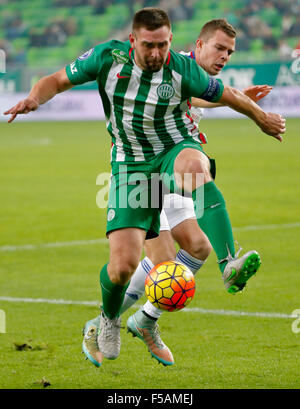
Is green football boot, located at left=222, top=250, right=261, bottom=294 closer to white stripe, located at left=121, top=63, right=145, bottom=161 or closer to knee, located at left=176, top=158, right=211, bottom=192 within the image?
knee, located at left=176, top=158, right=211, bottom=192

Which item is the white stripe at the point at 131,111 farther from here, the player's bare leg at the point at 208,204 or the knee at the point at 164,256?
the knee at the point at 164,256

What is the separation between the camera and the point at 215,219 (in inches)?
205

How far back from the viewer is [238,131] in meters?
26.8

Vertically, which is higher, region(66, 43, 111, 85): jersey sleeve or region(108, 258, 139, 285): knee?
region(66, 43, 111, 85): jersey sleeve

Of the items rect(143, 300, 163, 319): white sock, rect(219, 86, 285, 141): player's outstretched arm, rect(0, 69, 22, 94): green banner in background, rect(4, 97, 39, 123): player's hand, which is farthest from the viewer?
rect(0, 69, 22, 94): green banner in background

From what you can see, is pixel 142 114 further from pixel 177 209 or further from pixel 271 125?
pixel 177 209

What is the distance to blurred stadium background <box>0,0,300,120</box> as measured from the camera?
2909 cm

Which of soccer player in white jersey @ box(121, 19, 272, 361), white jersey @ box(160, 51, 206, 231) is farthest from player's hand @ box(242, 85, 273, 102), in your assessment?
white jersey @ box(160, 51, 206, 231)

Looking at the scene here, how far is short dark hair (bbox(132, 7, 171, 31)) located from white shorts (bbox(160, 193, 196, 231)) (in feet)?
5.14

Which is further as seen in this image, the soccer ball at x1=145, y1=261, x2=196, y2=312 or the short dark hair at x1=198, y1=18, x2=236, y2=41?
the short dark hair at x1=198, y1=18, x2=236, y2=41

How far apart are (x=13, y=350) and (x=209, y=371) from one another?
1520 mm

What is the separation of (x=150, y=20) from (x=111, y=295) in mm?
1821

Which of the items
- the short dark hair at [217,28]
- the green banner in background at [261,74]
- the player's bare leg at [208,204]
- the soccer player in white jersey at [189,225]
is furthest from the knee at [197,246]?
the green banner in background at [261,74]

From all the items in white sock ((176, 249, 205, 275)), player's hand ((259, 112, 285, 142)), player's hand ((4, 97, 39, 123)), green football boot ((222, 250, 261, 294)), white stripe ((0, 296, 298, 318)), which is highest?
player's hand ((4, 97, 39, 123))
